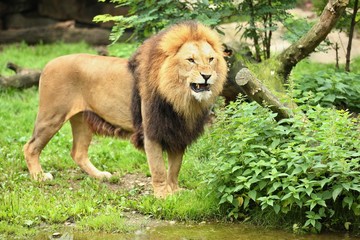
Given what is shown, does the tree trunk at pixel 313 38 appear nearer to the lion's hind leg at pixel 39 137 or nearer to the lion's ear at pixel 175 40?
the lion's ear at pixel 175 40

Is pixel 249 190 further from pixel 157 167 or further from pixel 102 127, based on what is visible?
pixel 102 127

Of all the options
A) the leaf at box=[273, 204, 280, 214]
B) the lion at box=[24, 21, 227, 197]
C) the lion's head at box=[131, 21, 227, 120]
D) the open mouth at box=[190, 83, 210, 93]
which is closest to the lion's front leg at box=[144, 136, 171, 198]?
the lion at box=[24, 21, 227, 197]

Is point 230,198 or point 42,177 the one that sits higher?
point 230,198

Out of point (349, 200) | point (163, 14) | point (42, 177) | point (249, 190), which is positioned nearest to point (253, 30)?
point (163, 14)

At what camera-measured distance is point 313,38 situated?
7.99 meters

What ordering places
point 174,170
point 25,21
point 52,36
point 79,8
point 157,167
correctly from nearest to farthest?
point 157,167
point 174,170
point 52,36
point 79,8
point 25,21

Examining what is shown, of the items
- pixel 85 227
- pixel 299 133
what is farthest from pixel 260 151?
pixel 85 227

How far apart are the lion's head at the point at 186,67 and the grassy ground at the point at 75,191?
860mm

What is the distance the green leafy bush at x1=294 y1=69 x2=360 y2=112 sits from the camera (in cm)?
842

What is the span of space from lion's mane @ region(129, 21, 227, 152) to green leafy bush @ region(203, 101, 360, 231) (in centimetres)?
33

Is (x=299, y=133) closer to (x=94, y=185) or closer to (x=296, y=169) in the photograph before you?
(x=296, y=169)

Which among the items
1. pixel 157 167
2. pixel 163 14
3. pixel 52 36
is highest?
pixel 163 14

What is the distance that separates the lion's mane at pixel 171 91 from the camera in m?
6.77

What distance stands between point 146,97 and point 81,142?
1529mm
